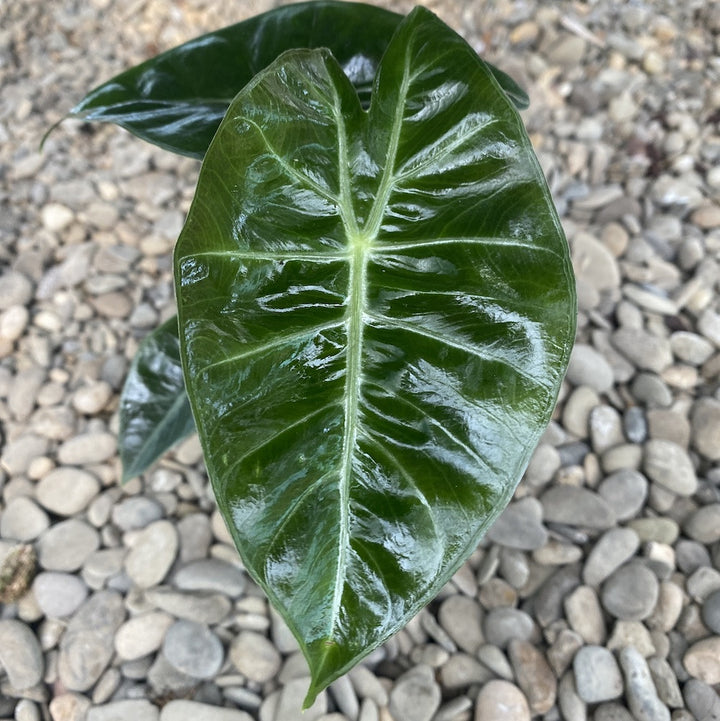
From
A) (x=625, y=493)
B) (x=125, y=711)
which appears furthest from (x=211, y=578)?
(x=625, y=493)

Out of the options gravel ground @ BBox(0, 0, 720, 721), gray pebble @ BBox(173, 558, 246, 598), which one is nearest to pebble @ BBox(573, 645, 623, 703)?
gravel ground @ BBox(0, 0, 720, 721)

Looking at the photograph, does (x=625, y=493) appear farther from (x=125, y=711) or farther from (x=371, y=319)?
(x=125, y=711)

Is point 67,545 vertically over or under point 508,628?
over

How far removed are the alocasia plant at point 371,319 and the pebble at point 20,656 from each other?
2.27ft

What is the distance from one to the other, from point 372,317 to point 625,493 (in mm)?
779

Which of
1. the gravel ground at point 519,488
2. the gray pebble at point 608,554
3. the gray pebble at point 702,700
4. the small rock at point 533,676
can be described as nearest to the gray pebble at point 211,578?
the gravel ground at point 519,488

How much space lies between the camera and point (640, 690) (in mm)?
1006

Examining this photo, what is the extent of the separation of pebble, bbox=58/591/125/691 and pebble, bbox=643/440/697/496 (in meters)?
1.02

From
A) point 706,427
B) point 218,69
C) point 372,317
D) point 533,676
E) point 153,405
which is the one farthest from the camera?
point 706,427

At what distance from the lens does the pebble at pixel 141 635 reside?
1.09 meters

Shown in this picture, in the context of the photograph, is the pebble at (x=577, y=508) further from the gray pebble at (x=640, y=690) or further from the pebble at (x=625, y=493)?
the gray pebble at (x=640, y=690)

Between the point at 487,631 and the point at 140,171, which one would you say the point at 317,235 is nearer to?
the point at 487,631

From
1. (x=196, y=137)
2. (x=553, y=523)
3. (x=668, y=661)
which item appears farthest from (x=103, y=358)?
(x=668, y=661)

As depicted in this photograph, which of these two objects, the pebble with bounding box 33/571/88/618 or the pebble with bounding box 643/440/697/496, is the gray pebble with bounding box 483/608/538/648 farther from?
the pebble with bounding box 33/571/88/618
